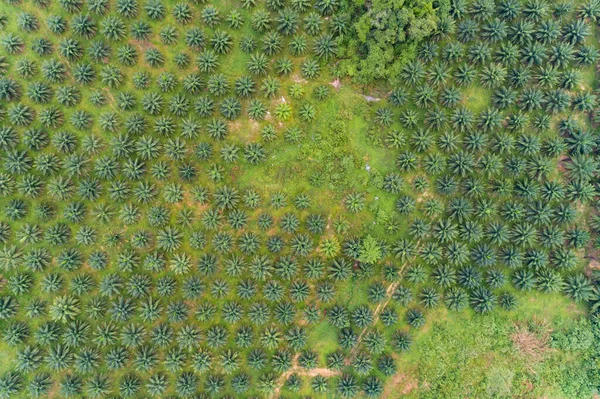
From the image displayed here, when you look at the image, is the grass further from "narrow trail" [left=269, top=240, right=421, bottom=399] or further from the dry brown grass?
"narrow trail" [left=269, top=240, right=421, bottom=399]

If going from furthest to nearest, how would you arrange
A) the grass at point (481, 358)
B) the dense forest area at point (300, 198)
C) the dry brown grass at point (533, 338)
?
1. the dry brown grass at point (533, 338)
2. the grass at point (481, 358)
3. the dense forest area at point (300, 198)

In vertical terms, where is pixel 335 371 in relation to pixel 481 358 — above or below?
below

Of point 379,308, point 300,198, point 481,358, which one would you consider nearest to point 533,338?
point 481,358

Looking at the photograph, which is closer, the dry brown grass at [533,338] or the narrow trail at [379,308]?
the narrow trail at [379,308]

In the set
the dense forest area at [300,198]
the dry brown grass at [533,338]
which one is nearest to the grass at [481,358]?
the dense forest area at [300,198]

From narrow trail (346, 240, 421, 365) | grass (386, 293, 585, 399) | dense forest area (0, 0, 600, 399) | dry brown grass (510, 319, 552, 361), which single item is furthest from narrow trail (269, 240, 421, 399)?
dry brown grass (510, 319, 552, 361)

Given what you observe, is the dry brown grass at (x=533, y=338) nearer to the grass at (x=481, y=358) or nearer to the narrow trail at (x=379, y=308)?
the grass at (x=481, y=358)

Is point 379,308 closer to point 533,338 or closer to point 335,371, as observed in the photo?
point 335,371

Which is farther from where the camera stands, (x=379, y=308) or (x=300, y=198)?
(x=379, y=308)

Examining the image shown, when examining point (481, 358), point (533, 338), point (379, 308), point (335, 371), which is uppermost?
point (379, 308)
